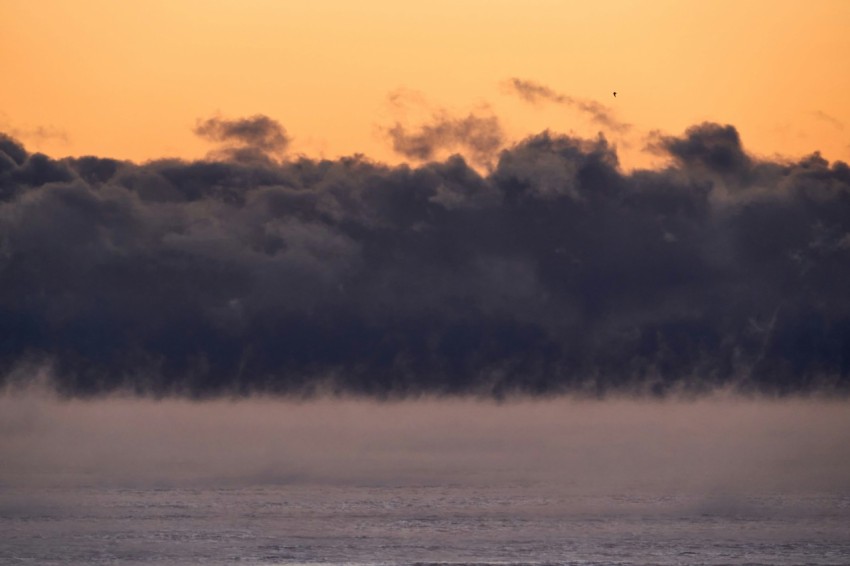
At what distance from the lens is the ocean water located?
220 ft

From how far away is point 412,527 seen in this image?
8094 centimetres

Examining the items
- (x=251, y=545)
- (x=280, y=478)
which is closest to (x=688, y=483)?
(x=280, y=478)

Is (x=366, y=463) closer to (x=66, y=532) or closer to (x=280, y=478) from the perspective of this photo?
(x=280, y=478)

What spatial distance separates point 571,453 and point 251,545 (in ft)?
357

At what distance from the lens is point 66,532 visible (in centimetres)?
7731

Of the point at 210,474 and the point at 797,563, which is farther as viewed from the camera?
the point at 210,474

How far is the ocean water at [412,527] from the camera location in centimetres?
6694

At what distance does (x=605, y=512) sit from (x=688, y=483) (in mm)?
27654

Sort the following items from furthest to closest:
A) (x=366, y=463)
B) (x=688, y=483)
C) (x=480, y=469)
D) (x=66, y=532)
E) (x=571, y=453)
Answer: (x=571, y=453)
(x=366, y=463)
(x=480, y=469)
(x=688, y=483)
(x=66, y=532)

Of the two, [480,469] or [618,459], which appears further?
[618,459]

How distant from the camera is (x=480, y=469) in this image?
14412 centimetres

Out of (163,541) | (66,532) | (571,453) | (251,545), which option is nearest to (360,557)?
(251,545)

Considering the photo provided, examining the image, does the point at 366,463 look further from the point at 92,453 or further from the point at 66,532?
the point at 66,532

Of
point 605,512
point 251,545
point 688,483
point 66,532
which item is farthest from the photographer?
point 688,483
